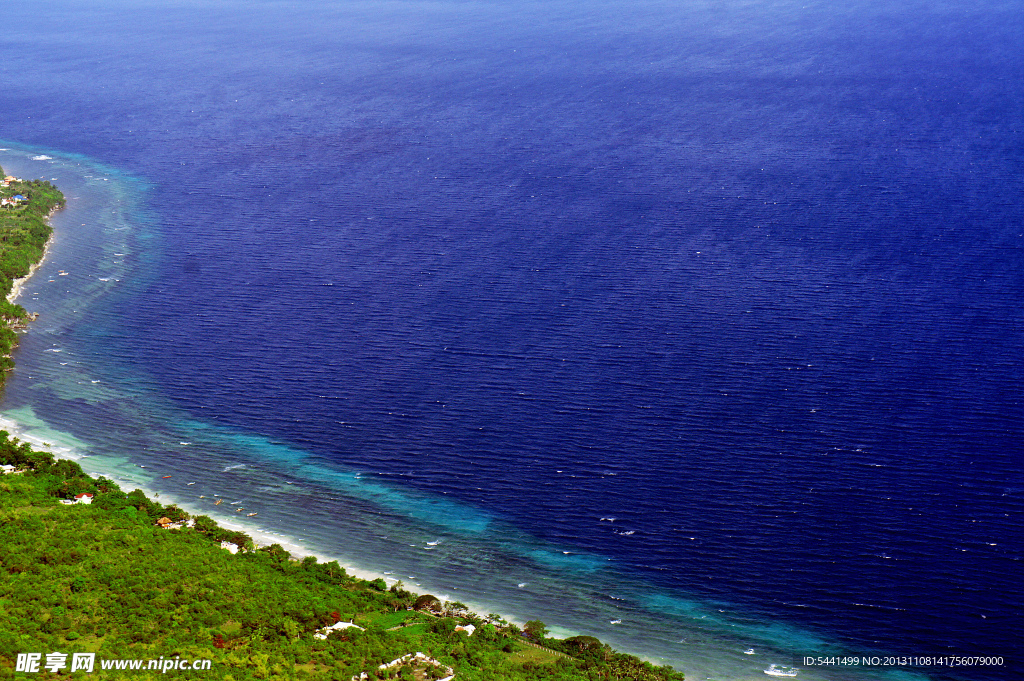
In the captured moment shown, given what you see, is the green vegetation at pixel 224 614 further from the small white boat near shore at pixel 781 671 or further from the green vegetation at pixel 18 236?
the green vegetation at pixel 18 236

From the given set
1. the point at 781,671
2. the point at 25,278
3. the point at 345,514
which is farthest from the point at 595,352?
the point at 25,278

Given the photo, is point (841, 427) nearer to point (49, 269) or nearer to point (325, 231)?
point (325, 231)

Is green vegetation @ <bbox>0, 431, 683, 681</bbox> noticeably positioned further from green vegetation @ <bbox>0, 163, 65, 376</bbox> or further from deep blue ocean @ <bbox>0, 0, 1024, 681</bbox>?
green vegetation @ <bbox>0, 163, 65, 376</bbox>

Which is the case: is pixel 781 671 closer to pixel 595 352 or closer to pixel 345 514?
pixel 345 514

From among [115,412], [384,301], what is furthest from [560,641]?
[384,301]

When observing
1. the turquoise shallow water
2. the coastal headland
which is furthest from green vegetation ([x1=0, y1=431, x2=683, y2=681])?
the turquoise shallow water

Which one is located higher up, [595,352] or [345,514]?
[595,352]

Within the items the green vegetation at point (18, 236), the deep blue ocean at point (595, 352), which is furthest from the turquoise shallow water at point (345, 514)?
the green vegetation at point (18, 236)
